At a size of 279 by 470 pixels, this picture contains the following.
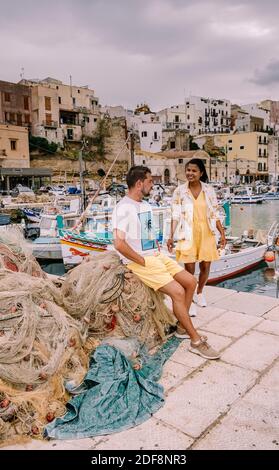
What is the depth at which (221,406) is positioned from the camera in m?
2.42

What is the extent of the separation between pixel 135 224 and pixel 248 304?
2014 mm

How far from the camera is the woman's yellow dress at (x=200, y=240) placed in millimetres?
4031

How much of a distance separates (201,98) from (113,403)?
81874 millimetres

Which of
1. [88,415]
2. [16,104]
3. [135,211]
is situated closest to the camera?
[88,415]

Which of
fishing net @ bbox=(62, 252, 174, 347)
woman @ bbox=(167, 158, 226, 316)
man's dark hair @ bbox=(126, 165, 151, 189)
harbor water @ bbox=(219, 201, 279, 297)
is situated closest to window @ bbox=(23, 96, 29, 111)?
harbor water @ bbox=(219, 201, 279, 297)

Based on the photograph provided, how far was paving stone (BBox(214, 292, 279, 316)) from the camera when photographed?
13.6 feet

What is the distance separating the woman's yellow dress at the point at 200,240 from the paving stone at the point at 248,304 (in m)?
0.70

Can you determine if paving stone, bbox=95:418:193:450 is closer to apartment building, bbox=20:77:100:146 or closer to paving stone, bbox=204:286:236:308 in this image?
paving stone, bbox=204:286:236:308

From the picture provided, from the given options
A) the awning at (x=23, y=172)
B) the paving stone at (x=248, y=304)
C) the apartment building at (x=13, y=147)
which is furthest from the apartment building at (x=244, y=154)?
the paving stone at (x=248, y=304)

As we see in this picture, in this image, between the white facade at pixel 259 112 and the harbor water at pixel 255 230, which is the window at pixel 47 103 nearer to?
the harbor water at pixel 255 230

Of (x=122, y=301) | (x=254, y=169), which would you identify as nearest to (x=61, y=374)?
(x=122, y=301)

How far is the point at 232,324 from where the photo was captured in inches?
147

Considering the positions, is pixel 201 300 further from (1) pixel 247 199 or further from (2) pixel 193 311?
(1) pixel 247 199

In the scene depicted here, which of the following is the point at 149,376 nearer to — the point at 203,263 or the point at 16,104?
the point at 203,263
